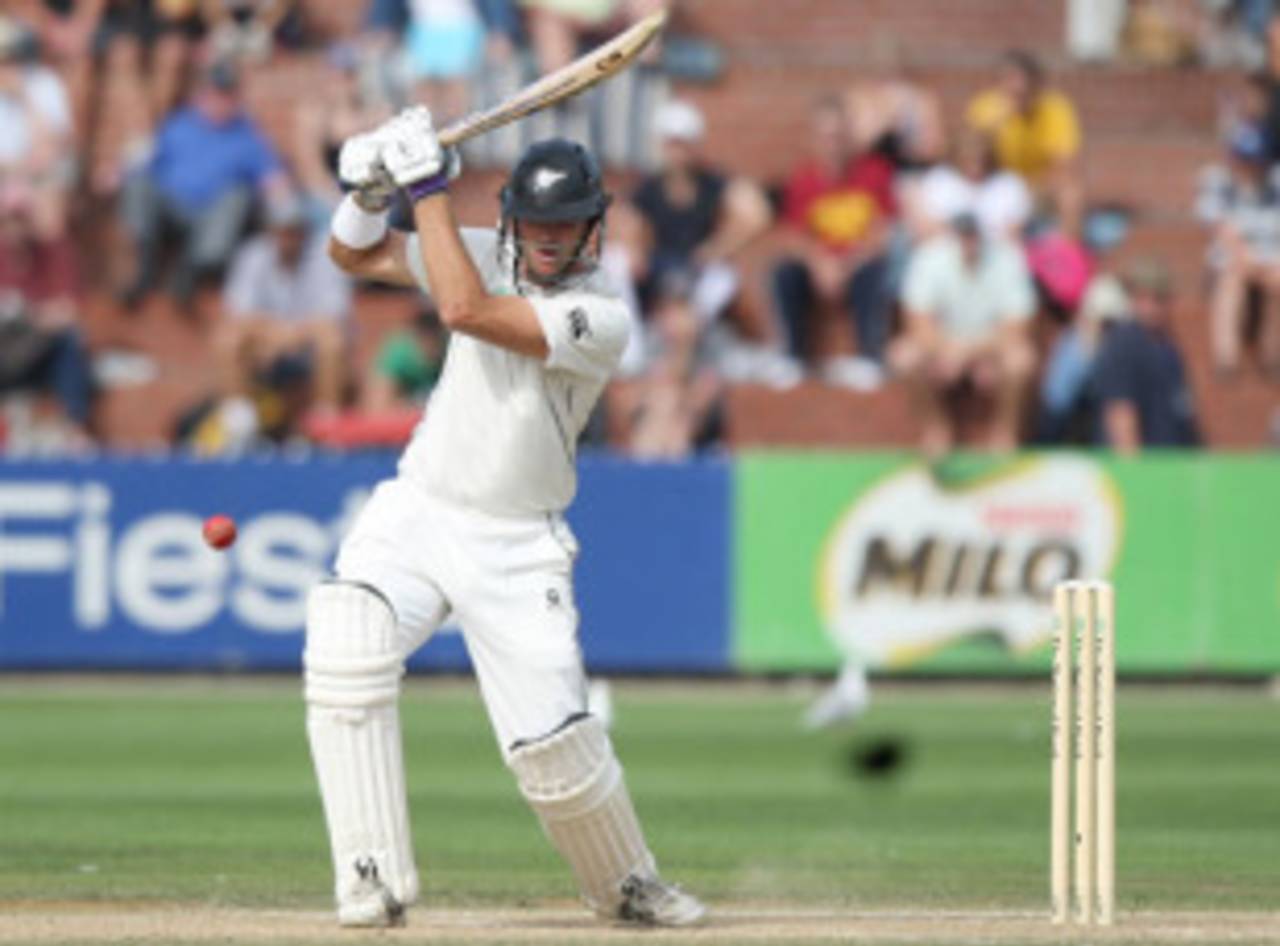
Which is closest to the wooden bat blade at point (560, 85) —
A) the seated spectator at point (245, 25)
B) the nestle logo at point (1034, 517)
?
the nestle logo at point (1034, 517)

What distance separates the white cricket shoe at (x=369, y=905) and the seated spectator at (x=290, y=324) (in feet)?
36.1

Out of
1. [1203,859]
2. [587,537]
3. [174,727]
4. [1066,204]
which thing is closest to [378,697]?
[1203,859]

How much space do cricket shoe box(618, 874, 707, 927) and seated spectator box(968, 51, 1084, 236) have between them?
1170 centimetres

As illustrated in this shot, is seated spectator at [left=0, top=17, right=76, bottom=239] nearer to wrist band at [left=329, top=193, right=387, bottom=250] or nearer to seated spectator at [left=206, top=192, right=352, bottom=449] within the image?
seated spectator at [left=206, top=192, right=352, bottom=449]

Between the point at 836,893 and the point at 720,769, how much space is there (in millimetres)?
4209

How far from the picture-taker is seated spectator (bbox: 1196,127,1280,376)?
19312mm

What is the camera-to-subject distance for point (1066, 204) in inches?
766

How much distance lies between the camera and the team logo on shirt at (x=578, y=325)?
7875 mm

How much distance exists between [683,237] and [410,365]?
6.06ft

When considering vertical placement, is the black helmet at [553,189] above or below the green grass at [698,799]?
above

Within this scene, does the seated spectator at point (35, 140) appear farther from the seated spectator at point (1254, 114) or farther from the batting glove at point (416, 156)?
the batting glove at point (416, 156)

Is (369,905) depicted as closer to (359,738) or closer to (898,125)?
(359,738)

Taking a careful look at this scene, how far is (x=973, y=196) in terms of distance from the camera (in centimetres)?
1905

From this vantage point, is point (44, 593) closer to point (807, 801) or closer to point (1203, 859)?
point (807, 801)
